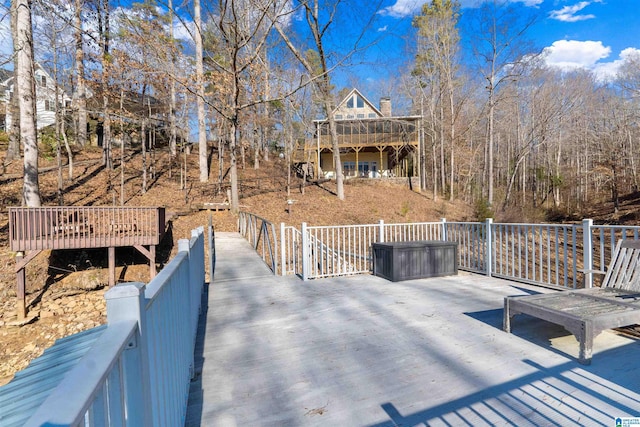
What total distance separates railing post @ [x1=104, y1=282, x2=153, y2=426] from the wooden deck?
1014 centimetres

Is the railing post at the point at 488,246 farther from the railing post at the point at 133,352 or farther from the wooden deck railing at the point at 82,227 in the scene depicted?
the wooden deck railing at the point at 82,227

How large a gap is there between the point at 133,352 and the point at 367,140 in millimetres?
25830

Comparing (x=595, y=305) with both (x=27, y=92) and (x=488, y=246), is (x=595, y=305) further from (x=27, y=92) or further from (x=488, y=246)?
(x=27, y=92)

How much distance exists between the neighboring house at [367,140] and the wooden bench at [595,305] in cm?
2027

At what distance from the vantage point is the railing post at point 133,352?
3.53 ft

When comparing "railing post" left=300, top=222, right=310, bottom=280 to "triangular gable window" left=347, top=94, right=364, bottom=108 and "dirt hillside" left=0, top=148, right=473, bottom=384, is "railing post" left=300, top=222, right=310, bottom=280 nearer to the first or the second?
"dirt hillside" left=0, top=148, right=473, bottom=384

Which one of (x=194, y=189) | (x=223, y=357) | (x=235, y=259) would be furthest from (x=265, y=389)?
(x=194, y=189)

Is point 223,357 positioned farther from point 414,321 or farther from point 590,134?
point 590,134

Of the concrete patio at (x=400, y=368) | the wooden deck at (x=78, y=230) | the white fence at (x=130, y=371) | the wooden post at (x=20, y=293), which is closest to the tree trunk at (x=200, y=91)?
the wooden deck at (x=78, y=230)

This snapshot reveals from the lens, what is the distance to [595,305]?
3236 mm

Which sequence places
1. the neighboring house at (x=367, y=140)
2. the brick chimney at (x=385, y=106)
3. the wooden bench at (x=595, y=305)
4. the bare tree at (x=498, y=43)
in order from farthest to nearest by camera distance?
1. the brick chimney at (x=385, y=106)
2. the neighboring house at (x=367, y=140)
3. the bare tree at (x=498, y=43)
4. the wooden bench at (x=595, y=305)

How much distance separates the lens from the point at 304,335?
11.8ft

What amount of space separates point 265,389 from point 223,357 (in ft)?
2.49

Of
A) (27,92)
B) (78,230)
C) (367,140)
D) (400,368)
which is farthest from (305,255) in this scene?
(367,140)
